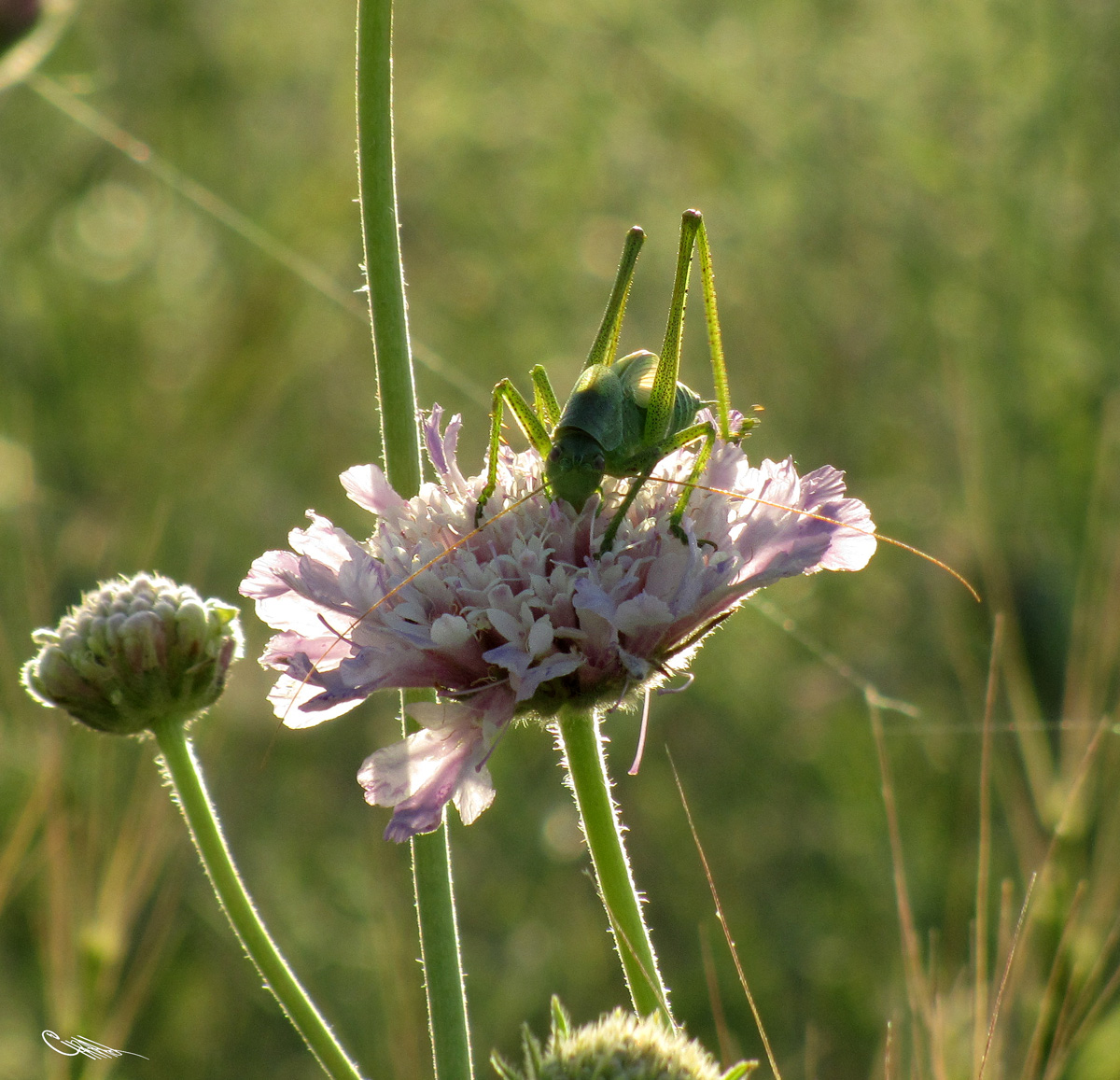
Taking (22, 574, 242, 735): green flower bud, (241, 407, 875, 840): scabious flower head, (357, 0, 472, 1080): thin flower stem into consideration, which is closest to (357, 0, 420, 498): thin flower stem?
(357, 0, 472, 1080): thin flower stem

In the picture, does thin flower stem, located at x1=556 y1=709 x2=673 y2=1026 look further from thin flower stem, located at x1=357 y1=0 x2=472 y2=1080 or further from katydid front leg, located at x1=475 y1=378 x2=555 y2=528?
katydid front leg, located at x1=475 y1=378 x2=555 y2=528

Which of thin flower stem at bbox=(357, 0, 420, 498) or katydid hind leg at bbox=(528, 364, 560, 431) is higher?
katydid hind leg at bbox=(528, 364, 560, 431)

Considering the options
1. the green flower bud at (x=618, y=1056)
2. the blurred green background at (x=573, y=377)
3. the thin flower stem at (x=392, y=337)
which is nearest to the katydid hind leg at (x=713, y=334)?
the thin flower stem at (x=392, y=337)

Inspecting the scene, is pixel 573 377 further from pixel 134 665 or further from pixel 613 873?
pixel 613 873

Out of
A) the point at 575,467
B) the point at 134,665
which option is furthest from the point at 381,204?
the point at 134,665

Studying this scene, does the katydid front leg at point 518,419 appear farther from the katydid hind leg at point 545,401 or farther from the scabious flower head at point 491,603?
the scabious flower head at point 491,603

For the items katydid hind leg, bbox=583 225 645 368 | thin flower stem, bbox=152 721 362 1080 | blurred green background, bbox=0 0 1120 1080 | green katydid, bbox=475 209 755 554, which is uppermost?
blurred green background, bbox=0 0 1120 1080
